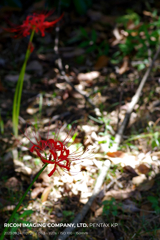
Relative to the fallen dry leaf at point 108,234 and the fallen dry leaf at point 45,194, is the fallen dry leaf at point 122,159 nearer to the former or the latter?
the fallen dry leaf at point 108,234

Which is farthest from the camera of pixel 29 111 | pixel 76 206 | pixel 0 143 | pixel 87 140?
pixel 29 111

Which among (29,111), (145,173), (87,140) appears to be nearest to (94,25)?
(29,111)

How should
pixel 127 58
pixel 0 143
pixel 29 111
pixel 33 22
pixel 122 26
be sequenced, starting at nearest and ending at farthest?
pixel 33 22 < pixel 0 143 < pixel 29 111 < pixel 127 58 < pixel 122 26

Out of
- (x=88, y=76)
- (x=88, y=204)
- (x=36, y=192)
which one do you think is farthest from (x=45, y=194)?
(x=88, y=76)

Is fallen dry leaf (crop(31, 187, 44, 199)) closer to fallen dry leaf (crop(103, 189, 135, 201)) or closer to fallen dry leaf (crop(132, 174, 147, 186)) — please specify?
fallen dry leaf (crop(103, 189, 135, 201))

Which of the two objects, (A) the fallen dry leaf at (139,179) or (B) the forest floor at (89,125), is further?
(A) the fallen dry leaf at (139,179)

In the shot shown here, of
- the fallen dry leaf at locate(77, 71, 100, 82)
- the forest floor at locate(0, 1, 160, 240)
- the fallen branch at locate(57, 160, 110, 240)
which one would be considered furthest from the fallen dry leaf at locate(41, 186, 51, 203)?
the fallen dry leaf at locate(77, 71, 100, 82)

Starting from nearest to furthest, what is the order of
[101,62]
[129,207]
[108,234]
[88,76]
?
[108,234], [129,207], [88,76], [101,62]

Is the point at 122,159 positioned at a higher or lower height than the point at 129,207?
higher

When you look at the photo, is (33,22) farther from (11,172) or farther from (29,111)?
(11,172)

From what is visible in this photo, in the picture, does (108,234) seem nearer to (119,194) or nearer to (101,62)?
(119,194)

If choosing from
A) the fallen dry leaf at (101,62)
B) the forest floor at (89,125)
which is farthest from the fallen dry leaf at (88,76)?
the fallen dry leaf at (101,62)
